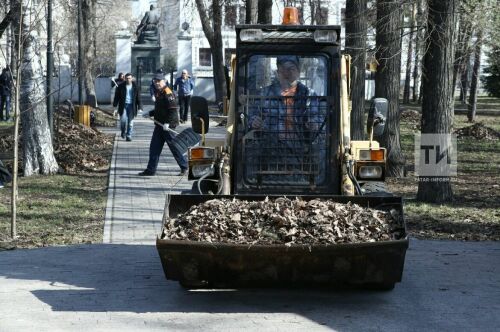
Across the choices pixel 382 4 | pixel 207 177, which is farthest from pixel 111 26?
pixel 207 177

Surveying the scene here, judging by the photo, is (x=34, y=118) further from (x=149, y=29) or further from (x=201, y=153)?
(x=149, y=29)

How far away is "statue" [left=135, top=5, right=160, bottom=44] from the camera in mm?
46906

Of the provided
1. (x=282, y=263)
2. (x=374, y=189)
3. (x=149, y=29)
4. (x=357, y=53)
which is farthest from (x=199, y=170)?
(x=149, y=29)

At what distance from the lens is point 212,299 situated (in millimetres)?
8391

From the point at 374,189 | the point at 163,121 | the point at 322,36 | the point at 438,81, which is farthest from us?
the point at 163,121

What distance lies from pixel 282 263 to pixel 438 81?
23.2 feet

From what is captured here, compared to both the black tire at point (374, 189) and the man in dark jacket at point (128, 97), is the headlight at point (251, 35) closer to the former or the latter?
the black tire at point (374, 189)

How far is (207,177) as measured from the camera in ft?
31.2

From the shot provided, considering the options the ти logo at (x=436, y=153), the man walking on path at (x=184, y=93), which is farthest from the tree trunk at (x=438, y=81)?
the man walking on path at (x=184, y=93)

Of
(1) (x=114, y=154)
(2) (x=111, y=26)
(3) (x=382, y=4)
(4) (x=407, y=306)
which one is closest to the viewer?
(4) (x=407, y=306)

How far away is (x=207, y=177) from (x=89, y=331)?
2.60 meters

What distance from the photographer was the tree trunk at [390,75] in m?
17.0

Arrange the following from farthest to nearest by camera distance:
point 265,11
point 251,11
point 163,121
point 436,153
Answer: point 251,11 → point 265,11 → point 163,121 → point 436,153

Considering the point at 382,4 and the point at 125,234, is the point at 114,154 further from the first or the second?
the point at 125,234
